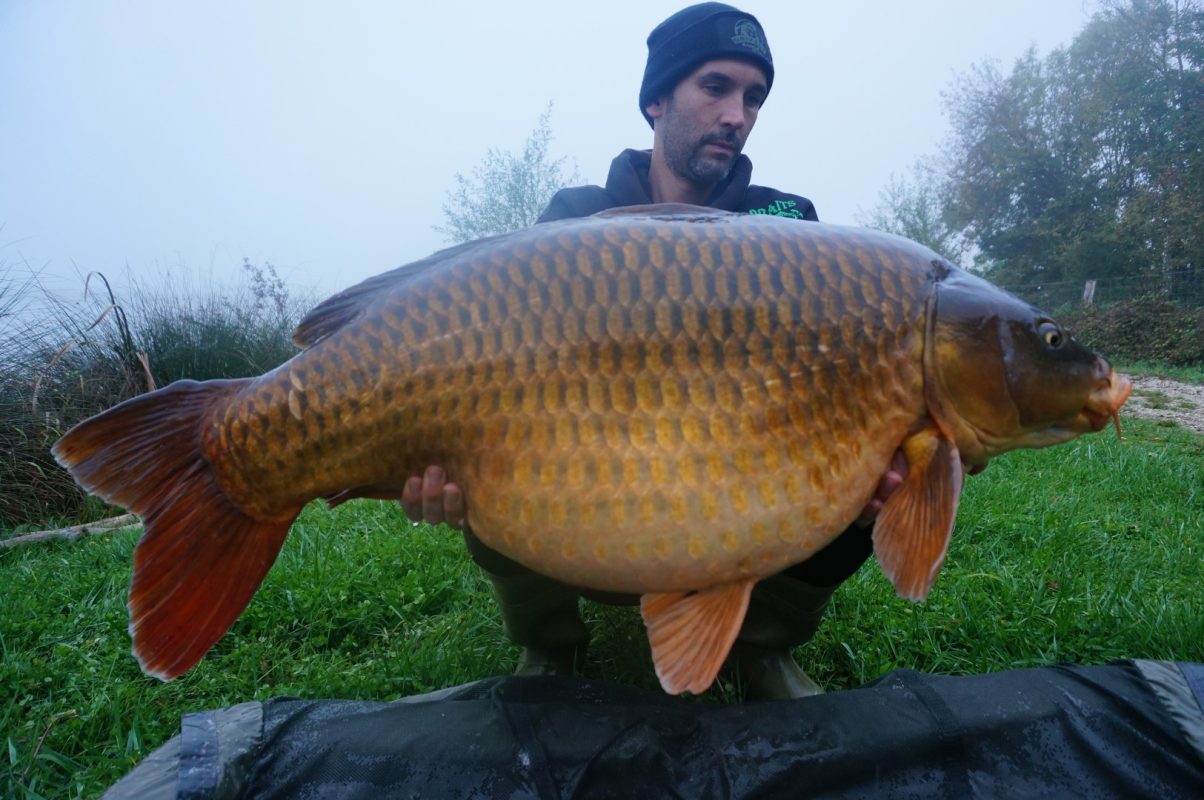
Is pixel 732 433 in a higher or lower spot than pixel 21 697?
higher

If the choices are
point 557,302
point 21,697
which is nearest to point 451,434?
point 557,302

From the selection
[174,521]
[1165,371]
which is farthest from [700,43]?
[1165,371]

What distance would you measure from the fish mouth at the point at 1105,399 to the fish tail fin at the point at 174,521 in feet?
4.08

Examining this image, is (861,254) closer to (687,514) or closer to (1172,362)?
(687,514)

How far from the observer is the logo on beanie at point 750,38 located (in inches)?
89.2

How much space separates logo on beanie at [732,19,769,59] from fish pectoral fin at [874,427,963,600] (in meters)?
1.58

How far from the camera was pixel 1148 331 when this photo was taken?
11.2 m

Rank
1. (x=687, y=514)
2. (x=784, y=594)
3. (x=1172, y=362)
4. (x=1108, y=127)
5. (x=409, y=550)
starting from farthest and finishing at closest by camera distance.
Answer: (x=1108, y=127), (x=1172, y=362), (x=409, y=550), (x=784, y=594), (x=687, y=514)

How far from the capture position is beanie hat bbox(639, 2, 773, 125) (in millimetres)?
2268

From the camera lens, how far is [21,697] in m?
1.61

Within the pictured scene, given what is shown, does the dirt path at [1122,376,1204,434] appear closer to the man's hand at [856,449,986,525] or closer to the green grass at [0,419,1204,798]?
the green grass at [0,419,1204,798]

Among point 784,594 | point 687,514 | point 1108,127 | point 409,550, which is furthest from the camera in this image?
point 1108,127

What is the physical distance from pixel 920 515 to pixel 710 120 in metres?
1.54

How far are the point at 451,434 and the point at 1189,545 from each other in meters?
2.54
